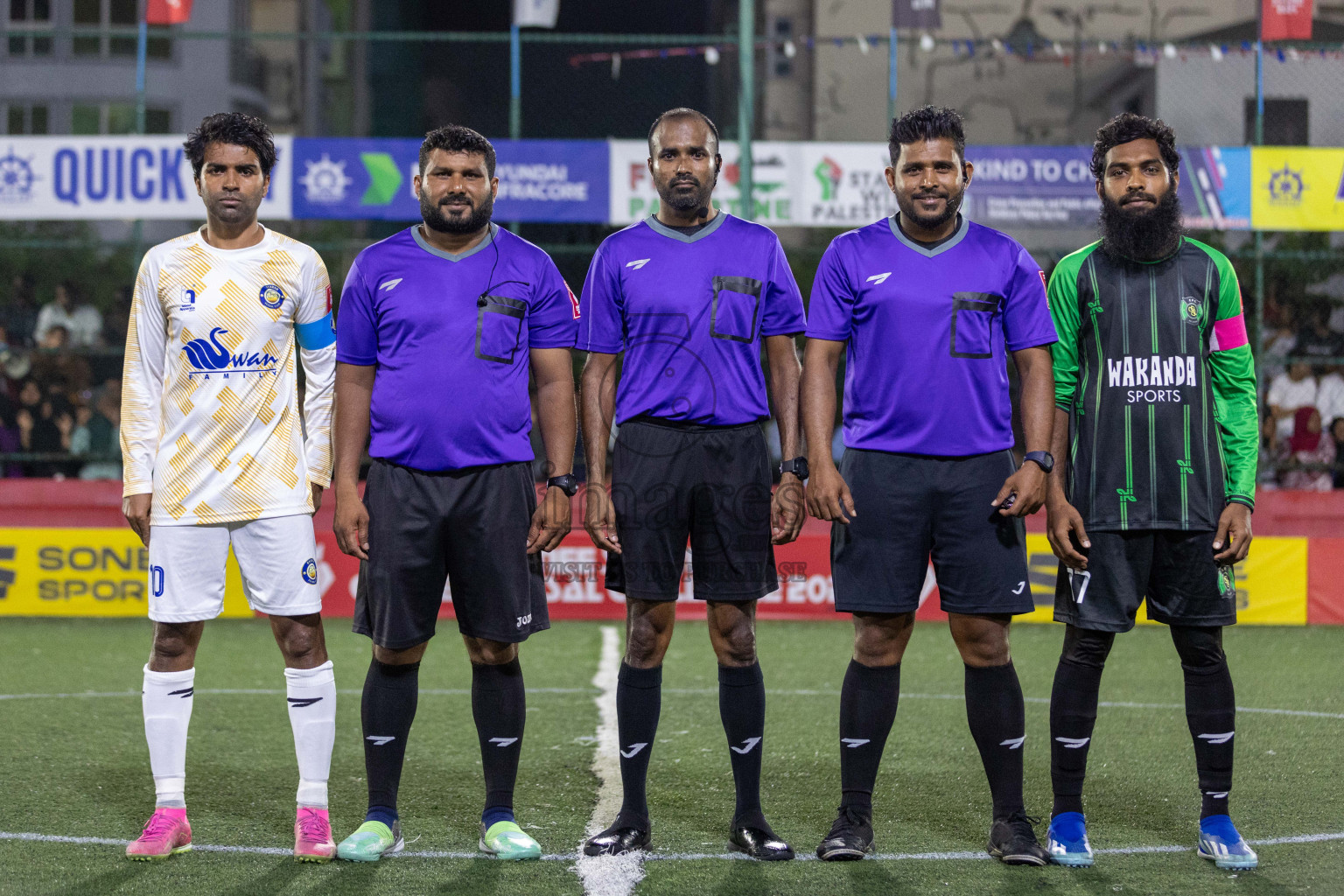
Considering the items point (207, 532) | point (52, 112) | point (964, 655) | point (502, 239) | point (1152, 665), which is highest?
point (52, 112)

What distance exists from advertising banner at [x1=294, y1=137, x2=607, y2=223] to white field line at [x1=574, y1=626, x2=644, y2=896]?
4.67 metres

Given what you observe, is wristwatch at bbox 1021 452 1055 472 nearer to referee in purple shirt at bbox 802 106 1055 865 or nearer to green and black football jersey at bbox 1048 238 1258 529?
referee in purple shirt at bbox 802 106 1055 865

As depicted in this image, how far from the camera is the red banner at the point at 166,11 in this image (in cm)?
1135

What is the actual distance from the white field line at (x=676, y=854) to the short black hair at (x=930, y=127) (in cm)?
206

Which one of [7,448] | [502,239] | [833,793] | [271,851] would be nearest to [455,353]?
[502,239]

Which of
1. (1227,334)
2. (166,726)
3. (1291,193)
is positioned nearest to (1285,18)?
(1291,193)

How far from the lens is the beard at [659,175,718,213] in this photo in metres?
4.04

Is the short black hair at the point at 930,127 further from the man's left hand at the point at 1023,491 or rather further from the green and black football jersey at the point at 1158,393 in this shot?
the man's left hand at the point at 1023,491

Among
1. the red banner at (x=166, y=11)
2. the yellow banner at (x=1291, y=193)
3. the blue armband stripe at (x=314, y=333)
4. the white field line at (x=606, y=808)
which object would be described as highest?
the red banner at (x=166, y=11)

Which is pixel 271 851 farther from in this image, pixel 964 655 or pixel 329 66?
pixel 329 66

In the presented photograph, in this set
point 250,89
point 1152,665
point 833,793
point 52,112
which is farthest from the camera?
point 250,89

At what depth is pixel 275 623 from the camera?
407 cm

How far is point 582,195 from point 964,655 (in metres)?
7.49

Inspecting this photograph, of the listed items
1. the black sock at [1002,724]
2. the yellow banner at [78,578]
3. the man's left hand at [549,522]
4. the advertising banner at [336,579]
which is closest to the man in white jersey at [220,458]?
the man's left hand at [549,522]
